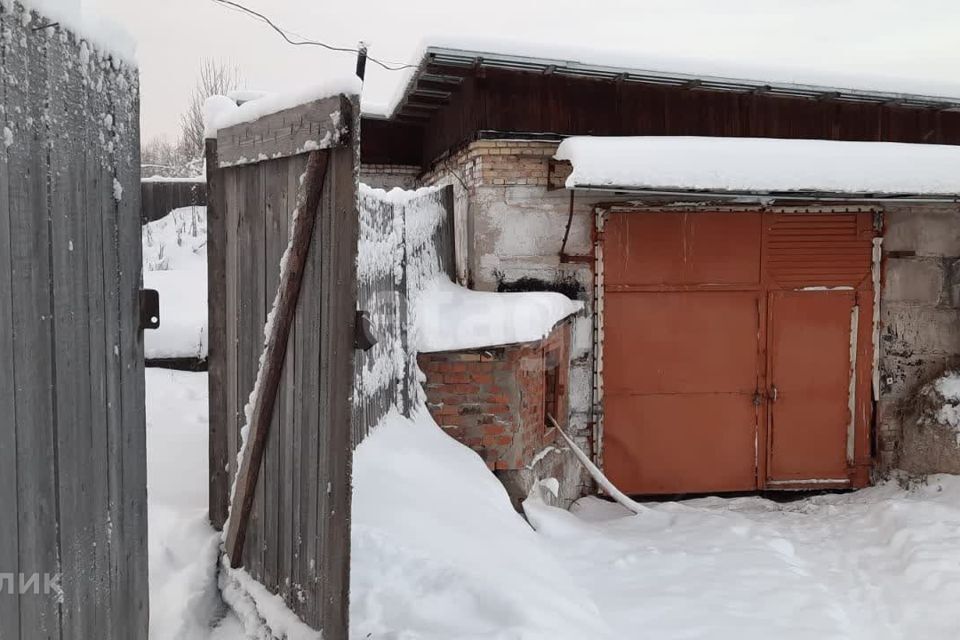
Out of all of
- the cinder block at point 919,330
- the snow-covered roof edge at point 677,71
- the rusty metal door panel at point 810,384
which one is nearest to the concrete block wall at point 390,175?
the snow-covered roof edge at point 677,71

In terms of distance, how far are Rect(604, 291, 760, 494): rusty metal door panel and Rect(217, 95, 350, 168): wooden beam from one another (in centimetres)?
504

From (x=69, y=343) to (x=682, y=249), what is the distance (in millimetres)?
6474

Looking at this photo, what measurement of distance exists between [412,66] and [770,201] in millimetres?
3486

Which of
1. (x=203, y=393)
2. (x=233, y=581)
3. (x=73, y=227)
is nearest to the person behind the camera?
(x=73, y=227)

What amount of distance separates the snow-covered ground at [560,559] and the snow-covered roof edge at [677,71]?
10.3 feet

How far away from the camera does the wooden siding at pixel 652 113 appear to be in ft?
23.7

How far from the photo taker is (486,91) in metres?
7.16

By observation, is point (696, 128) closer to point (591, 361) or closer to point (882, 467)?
point (591, 361)

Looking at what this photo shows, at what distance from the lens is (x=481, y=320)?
5531 mm

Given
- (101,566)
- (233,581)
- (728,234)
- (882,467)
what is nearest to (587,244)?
(728,234)

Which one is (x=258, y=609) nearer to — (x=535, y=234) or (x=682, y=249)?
(x=535, y=234)

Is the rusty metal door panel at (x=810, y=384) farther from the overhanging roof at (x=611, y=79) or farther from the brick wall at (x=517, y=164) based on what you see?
the brick wall at (x=517, y=164)

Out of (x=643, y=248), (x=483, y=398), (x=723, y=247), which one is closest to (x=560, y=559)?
(x=483, y=398)

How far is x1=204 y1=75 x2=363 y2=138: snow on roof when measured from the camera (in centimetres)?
228
